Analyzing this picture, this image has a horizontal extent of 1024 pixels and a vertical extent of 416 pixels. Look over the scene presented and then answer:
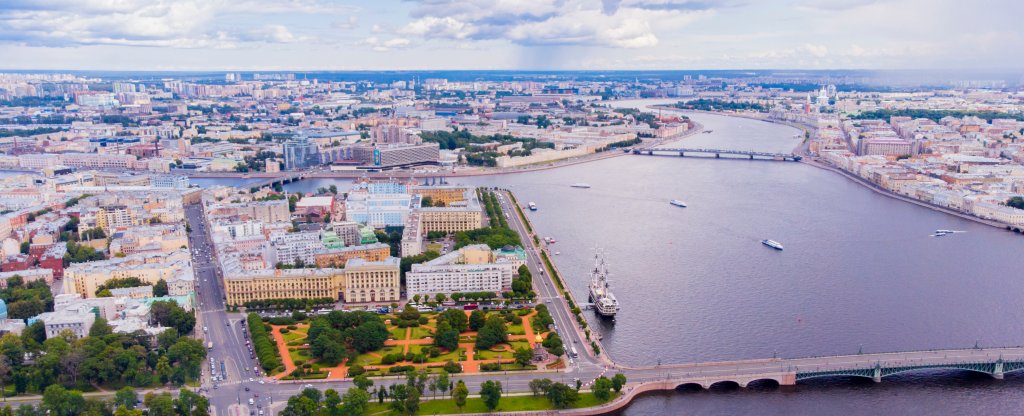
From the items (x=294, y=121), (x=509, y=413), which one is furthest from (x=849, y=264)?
(x=294, y=121)

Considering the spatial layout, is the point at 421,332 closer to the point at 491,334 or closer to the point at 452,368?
Result: the point at 491,334

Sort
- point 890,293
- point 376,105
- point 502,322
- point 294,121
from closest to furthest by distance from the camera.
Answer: point 502,322, point 890,293, point 294,121, point 376,105

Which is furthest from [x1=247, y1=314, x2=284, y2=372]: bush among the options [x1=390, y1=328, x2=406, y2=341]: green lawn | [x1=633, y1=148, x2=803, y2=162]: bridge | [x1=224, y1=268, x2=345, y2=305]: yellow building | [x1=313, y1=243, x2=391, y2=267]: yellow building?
[x1=633, y1=148, x2=803, y2=162]: bridge

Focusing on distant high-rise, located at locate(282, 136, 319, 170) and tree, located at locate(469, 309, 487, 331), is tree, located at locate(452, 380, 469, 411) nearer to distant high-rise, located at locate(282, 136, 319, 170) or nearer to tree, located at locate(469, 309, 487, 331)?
tree, located at locate(469, 309, 487, 331)

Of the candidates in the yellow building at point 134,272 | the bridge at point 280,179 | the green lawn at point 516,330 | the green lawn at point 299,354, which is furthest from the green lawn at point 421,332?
the bridge at point 280,179

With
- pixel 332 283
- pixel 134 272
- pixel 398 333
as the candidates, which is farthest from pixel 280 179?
pixel 398 333

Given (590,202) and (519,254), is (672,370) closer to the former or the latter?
(519,254)

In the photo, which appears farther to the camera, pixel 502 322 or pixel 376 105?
pixel 376 105
